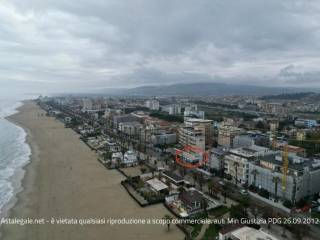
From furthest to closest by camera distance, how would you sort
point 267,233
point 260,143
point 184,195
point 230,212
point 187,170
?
point 260,143, point 187,170, point 184,195, point 230,212, point 267,233

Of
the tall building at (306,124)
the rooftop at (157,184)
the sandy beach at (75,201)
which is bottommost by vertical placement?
the sandy beach at (75,201)

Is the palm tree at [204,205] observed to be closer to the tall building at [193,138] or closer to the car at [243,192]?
the car at [243,192]

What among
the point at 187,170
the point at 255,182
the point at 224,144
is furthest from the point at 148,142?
the point at 255,182

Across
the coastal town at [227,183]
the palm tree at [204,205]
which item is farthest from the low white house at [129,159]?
the palm tree at [204,205]

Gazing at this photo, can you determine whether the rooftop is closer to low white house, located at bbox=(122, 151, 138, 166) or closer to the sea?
low white house, located at bbox=(122, 151, 138, 166)

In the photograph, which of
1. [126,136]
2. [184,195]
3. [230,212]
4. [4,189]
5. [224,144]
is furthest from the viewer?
[126,136]

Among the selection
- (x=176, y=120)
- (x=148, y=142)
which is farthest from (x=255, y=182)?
(x=176, y=120)

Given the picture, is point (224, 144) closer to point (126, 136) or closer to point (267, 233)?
point (126, 136)

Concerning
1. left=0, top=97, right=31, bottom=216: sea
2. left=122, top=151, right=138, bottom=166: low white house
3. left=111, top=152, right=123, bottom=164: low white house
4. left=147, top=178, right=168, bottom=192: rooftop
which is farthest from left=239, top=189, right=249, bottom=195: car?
left=0, top=97, right=31, bottom=216: sea

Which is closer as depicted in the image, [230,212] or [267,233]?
[267,233]
